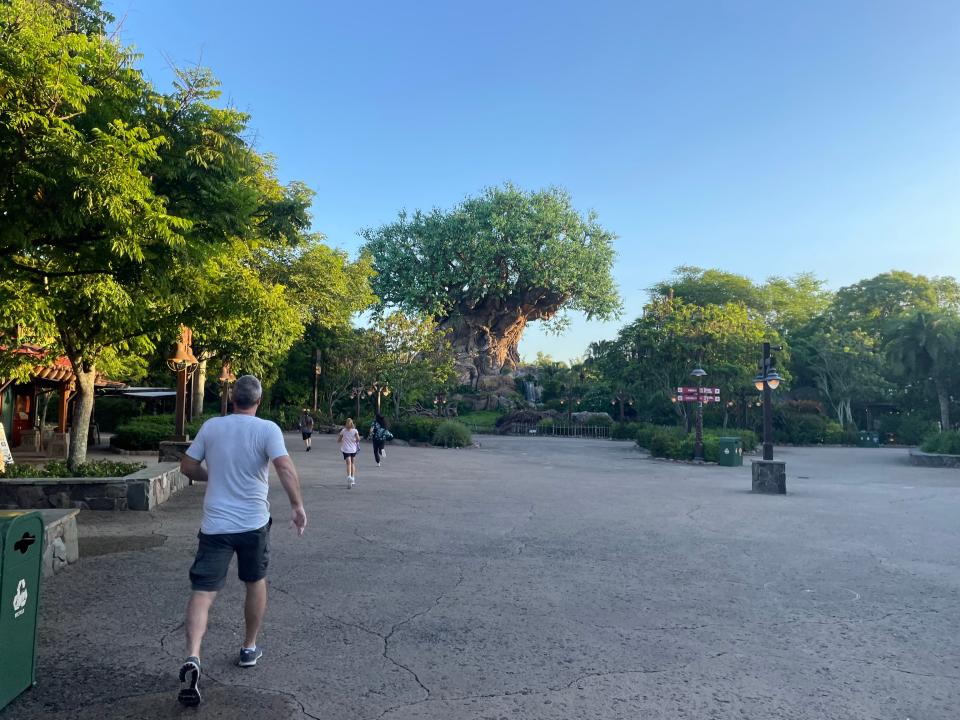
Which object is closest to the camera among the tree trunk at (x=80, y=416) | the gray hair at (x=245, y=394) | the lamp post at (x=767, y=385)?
the gray hair at (x=245, y=394)

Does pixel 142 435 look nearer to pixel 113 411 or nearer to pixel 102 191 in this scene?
pixel 113 411

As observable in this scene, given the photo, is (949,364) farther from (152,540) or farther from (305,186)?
(152,540)

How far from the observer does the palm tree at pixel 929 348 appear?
113 ft

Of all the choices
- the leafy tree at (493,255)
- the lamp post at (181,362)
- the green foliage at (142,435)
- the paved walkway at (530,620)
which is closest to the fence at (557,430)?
the leafy tree at (493,255)

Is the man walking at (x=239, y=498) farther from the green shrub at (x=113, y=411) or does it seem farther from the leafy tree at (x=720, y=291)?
the leafy tree at (x=720, y=291)

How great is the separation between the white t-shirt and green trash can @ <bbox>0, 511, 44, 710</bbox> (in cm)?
93

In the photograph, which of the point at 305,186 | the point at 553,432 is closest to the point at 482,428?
the point at 553,432

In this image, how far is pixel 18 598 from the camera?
3803 mm

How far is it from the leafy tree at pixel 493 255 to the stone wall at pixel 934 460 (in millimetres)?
32922

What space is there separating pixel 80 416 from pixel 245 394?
9.32m

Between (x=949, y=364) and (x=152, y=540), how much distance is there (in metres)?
38.6

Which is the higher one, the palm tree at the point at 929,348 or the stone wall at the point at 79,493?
the palm tree at the point at 929,348

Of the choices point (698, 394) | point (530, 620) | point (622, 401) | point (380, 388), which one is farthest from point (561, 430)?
point (530, 620)

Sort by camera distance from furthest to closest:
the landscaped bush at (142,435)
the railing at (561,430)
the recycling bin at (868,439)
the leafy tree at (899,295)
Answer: the leafy tree at (899,295) < the railing at (561,430) < the recycling bin at (868,439) < the landscaped bush at (142,435)
